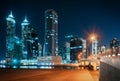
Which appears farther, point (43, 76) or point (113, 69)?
point (43, 76)

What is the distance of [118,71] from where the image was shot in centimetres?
1022

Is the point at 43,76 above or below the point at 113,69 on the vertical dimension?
below

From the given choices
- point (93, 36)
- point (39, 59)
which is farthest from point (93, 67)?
point (39, 59)

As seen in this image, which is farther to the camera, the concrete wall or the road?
the road

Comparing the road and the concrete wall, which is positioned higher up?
the concrete wall

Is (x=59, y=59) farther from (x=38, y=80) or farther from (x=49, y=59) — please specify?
(x=38, y=80)

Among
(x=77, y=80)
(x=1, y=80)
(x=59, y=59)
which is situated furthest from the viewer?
(x=59, y=59)

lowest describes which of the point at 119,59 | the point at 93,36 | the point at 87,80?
the point at 87,80

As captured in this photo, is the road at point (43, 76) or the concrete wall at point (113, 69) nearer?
the concrete wall at point (113, 69)

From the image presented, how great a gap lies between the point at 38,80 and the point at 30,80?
769mm

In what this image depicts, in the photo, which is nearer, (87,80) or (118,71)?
(118,71)

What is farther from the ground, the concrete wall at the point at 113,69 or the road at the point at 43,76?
the concrete wall at the point at 113,69

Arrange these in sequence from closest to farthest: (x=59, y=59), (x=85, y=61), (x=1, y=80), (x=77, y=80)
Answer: (x=1, y=80), (x=77, y=80), (x=85, y=61), (x=59, y=59)

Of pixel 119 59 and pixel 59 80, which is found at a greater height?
pixel 119 59
